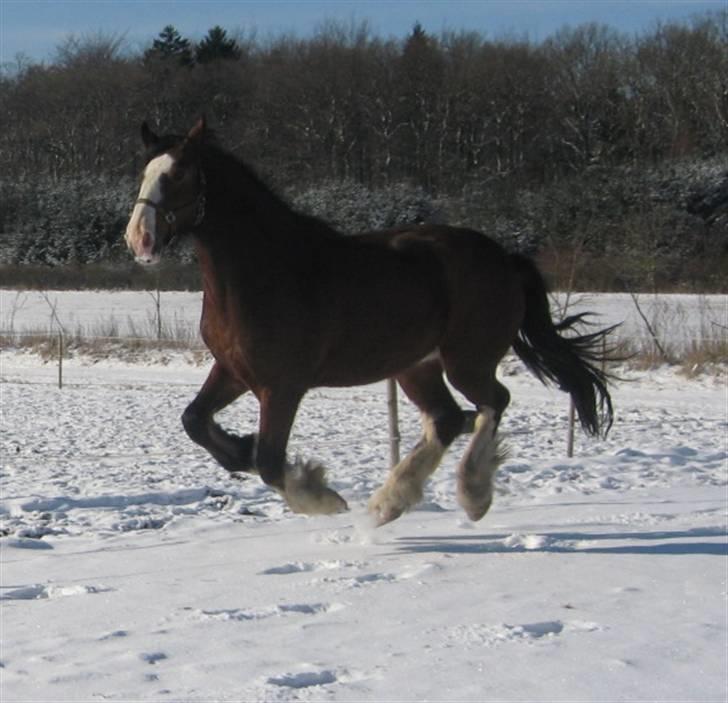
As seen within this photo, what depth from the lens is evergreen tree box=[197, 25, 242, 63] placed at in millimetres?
47562

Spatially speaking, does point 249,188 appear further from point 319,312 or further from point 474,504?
point 474,504

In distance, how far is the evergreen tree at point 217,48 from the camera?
4756 centimetres

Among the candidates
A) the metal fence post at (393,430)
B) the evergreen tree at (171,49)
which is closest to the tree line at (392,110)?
the evergreen tree at (171,49)

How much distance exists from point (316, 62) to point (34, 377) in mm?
24837

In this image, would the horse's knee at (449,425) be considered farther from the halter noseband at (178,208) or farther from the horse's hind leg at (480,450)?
the halter noseband at (178,208)

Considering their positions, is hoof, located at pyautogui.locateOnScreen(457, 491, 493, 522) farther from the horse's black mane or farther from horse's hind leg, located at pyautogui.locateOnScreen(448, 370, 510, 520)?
the horse's black mane

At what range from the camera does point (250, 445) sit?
22.1 ft

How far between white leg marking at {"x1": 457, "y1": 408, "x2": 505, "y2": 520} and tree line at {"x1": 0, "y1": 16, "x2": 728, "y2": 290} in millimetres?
31981

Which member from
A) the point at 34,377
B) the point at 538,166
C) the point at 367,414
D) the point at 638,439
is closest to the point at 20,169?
the point at 538,166

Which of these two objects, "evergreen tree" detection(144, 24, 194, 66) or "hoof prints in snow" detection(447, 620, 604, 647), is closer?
"hoof prints in snow" detection(447, 620, 604, 647)

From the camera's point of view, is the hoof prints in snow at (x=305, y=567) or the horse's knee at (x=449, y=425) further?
the horse's knee at (x=449, y=425)

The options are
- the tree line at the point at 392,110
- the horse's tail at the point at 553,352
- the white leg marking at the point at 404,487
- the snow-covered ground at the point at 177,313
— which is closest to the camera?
the white leg marking at the point at 404,487

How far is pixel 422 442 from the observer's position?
718 cm

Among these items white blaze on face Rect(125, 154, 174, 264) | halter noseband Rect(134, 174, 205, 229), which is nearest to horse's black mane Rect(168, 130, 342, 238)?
halter noseband Rect(134, 174, 205, 229)
